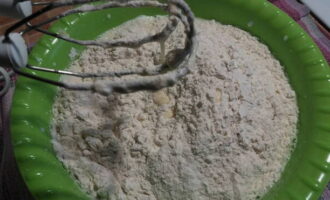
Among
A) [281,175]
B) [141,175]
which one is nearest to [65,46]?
[141,175]

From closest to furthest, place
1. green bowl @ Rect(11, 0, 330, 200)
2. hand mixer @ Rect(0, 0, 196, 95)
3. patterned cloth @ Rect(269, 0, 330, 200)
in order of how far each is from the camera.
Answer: hand mixer @ Rect(0, 0, 196, 95) < green bowl @ Rect(11, 0, 330, 200) < patterned cloth @ Rect(269, 0, 330, 200)

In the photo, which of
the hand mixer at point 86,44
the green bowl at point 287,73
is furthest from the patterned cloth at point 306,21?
the hand mixer at point 86,44

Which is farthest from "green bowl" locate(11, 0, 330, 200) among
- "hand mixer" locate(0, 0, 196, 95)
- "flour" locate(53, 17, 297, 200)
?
"hand mixer" locate(0, 0, 196, 95)

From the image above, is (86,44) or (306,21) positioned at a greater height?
(306,21)

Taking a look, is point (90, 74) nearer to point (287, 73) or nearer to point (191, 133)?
point (191, 133)

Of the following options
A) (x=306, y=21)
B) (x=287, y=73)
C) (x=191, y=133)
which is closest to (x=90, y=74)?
(x=191, y=133)

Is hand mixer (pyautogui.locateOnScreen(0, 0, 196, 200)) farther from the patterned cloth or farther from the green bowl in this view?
the patterned cloth
